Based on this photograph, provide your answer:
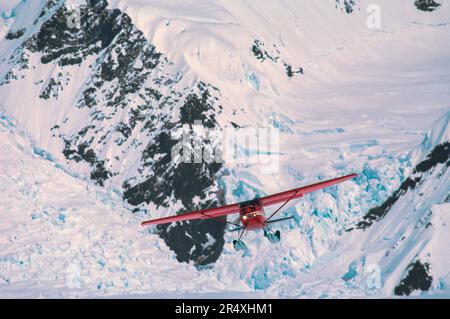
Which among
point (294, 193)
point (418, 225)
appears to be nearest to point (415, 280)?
point (418, 225)

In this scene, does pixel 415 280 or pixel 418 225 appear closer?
pixel 415 280

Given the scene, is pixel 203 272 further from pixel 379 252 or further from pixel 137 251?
pixel 379 252

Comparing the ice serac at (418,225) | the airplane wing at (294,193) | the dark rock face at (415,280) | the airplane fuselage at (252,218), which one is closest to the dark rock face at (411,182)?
the ice serac at (418,225)

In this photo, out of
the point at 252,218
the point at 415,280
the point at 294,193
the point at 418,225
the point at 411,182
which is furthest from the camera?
the point at 411,182

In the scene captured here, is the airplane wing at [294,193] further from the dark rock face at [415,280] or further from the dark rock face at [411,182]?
the dark rock face at [411,182]

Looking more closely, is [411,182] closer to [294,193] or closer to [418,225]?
[418,225]

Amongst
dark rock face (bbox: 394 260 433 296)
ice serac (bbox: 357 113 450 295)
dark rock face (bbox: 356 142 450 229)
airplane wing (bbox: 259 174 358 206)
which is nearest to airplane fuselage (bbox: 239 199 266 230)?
airplane wing (bbox: 259 174 358 206)
